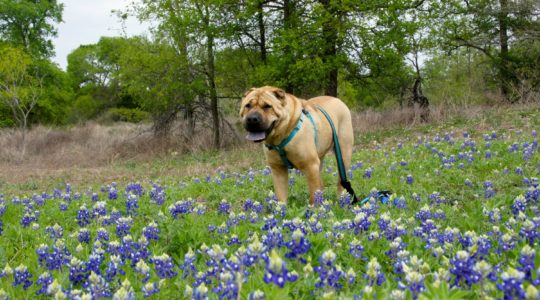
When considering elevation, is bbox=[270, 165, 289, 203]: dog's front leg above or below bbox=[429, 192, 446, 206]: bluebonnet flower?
above

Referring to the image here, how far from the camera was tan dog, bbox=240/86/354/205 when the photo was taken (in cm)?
473

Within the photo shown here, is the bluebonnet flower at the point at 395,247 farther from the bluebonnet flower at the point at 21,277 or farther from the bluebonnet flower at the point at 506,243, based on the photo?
the bluebonnet flower at the point at 21,277

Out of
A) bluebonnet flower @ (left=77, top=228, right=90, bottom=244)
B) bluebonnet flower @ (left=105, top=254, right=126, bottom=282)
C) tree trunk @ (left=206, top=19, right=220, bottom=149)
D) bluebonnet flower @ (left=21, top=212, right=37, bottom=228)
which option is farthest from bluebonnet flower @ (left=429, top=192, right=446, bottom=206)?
tree trunk @ (left=206, top=19, right=220, bottom=149)

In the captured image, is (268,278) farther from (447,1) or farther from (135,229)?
(447,1)

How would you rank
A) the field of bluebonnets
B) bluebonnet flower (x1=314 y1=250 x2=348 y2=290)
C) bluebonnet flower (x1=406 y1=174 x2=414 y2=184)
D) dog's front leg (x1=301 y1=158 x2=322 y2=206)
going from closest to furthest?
the field of bluebonnets → bluebonnet flower (x1=314 y1=250 x2=348 y2=290) → dog's front leg (x1=301 y1=158 x2=322 y2=206) → bluebonnet flower (x1=406 y1=174 x2=414 y2=184)

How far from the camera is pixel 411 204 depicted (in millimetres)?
4922

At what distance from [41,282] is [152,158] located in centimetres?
1642

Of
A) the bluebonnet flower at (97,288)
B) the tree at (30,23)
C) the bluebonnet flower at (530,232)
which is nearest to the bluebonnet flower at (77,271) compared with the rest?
the bluebonnet flower at (97,288)

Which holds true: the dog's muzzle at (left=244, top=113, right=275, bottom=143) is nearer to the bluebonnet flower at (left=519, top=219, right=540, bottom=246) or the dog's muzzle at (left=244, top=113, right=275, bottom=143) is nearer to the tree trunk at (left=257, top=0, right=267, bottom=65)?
the bluebonnet flower at (left=519, top=219, right=540, bottom=246)

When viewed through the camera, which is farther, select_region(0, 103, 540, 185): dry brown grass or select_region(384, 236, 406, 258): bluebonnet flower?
select_region(0, 103, 540, 185): dry brown grass

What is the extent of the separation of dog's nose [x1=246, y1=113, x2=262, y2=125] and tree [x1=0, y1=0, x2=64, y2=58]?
3436 centimetres

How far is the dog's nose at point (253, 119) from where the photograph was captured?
462 centimetres

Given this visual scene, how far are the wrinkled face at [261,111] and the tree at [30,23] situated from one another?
34.1m

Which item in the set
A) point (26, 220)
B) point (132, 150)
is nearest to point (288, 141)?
point (26, 220)
